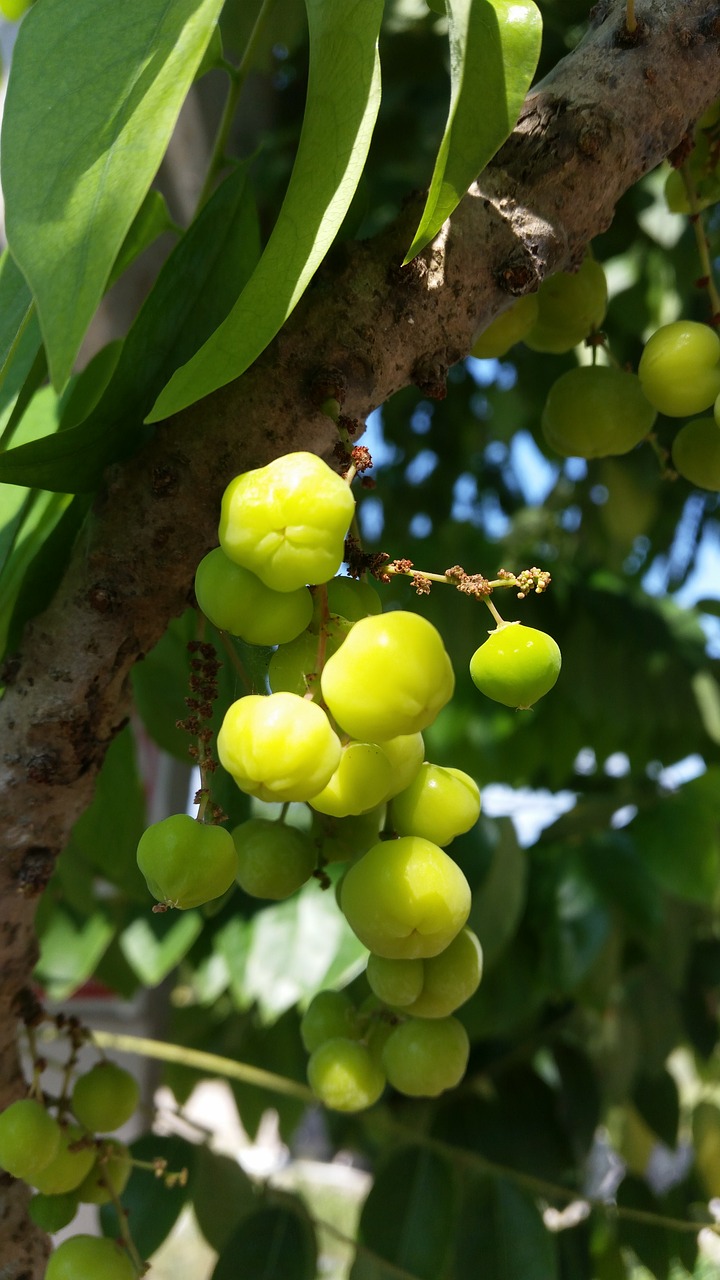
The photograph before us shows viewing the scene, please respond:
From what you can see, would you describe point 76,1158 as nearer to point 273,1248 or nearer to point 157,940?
point 273,1248

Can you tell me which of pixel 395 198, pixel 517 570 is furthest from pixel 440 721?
pixel 395 198

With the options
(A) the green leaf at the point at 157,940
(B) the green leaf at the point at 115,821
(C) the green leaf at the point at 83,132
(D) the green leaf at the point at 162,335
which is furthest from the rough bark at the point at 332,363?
(A) the green leaf at the point at 157,940

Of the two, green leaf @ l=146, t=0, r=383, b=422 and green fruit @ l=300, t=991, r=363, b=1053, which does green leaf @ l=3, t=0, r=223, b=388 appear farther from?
green fruit @ l=300, t=991, r=363, b=1053

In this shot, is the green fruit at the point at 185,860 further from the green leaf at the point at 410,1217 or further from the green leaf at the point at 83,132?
the green leaf at the point at 410,1217

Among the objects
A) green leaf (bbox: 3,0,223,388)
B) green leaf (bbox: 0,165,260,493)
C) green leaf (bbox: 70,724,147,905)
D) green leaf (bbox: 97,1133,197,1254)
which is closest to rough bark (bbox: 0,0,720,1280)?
green leaf (bbox: 0,165,260,493)

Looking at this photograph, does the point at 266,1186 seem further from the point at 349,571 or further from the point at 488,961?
the point at 349,571

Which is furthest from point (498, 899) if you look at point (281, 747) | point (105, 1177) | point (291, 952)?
point (281, 747)
